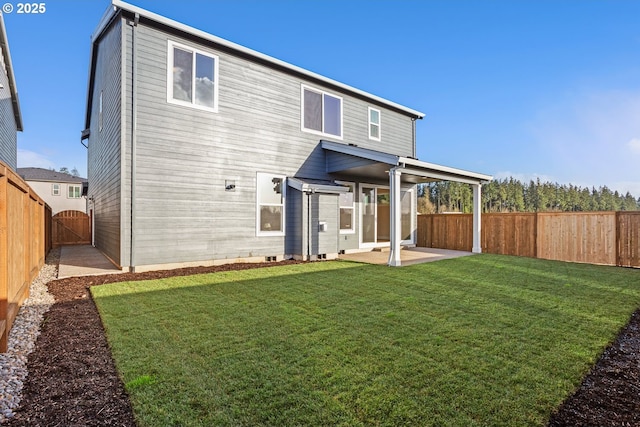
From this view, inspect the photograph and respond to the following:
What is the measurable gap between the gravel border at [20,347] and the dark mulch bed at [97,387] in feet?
0.21

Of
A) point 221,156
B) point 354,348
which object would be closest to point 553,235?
point 354,348

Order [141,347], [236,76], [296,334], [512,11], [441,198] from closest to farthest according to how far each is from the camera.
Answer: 1. [141,347]
2. [296,334]
3. [236,76]
4. [512,11]
5. [441,198]

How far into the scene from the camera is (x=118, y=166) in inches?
295

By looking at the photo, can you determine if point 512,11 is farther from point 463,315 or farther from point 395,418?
point 395,418

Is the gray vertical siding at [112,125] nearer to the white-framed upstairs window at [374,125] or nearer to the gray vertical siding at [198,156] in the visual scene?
the gray vertical siding at [198,156]

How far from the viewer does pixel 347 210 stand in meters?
11.3

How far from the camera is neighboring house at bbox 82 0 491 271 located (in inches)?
289

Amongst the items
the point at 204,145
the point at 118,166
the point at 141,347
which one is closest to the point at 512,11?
the point at 204,145

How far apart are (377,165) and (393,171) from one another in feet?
2.76

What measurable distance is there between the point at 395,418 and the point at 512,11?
1262 cm

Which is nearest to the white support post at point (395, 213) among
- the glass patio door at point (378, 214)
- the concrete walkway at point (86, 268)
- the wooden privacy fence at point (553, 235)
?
the glass patio door at point (378, 214)

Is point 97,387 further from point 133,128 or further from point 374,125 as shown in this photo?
point 374,125

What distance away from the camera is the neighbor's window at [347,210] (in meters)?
11.1

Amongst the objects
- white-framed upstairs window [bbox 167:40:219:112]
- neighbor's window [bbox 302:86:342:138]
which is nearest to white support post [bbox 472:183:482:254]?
neighbor's window [bbox 302:86:342:138]
